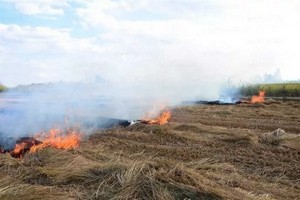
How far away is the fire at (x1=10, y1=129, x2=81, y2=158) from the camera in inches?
389

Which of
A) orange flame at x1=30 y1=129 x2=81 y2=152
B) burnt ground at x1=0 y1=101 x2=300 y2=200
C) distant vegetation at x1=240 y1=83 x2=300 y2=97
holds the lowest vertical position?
burnt ground at x1=0 y1=101 x2=300 y2=200

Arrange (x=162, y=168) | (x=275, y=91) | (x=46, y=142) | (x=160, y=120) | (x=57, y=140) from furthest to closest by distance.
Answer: (x=275, y=91)
(x=160, y=120)
(x=57, y=140)
(x=46, y=142)
(x=162, y=168)

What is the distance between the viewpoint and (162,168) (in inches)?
270

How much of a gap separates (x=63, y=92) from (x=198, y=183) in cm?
1143

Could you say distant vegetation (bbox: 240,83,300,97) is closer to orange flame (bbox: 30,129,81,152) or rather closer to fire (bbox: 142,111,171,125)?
fire (bbox: 142,111,171,125)

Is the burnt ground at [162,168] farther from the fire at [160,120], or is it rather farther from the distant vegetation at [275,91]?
the distant vegetation at [275,91]

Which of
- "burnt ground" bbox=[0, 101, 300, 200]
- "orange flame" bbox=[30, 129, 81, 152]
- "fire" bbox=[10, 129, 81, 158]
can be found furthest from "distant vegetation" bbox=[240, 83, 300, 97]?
"fire" bbox=[10, 129, 81, 158]

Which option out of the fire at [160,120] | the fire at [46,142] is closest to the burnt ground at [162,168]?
the fire at [46,142]

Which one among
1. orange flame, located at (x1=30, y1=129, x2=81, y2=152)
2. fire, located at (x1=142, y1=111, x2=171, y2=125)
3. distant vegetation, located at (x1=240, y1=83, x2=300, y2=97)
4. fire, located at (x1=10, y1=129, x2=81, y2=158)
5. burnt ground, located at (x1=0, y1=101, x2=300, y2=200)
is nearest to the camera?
burnt ground, located at (x1=0, y1=101, x2=300, y2=200)

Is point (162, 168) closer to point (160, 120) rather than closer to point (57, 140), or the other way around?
point (57, 140)

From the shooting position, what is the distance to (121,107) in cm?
1902

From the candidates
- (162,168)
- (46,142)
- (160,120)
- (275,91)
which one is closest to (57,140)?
(46,142)

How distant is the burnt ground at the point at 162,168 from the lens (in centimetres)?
619

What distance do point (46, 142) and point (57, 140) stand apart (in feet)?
1.20
